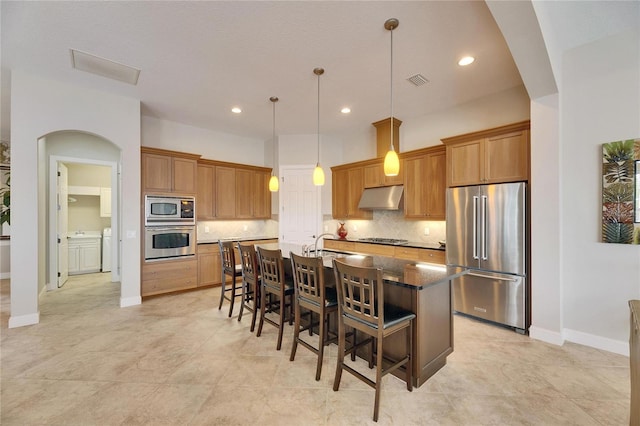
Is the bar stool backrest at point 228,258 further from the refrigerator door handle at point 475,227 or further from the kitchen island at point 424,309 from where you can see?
the refrigerator door handle at point 475,227

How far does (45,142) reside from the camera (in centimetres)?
450

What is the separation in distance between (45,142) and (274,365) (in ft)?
17.3

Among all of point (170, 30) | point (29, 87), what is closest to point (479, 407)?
point (170, 30)

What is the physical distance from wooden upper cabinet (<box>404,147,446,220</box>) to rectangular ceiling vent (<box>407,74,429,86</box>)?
1.05 metres

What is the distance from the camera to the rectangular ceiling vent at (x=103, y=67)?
301 cm

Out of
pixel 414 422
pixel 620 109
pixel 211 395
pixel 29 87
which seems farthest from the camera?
pixel 29 87

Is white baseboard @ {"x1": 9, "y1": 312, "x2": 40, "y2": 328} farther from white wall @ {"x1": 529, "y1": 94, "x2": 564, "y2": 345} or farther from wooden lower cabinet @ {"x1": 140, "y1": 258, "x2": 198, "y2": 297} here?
white wall @ {"x1": 529, "y1": 94, "x2": 564, "y2": 345}

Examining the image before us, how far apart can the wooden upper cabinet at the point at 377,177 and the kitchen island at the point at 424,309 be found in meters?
2.55

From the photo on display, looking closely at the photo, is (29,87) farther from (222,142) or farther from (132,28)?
(222,142)

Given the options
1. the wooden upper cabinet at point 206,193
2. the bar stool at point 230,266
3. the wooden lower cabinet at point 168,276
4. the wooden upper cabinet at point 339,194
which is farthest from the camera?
the wooden upper cabinet at point 339,194

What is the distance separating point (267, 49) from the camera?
2854mm

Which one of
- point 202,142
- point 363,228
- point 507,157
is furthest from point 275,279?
point 202,142

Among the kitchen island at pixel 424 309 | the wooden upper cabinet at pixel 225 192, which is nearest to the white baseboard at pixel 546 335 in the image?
the kitchen island at pixel 424 309

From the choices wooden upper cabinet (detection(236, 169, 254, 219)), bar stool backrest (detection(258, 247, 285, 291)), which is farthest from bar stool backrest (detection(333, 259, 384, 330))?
wooden upper cabinet (detection(236, 169, 254, 219))
